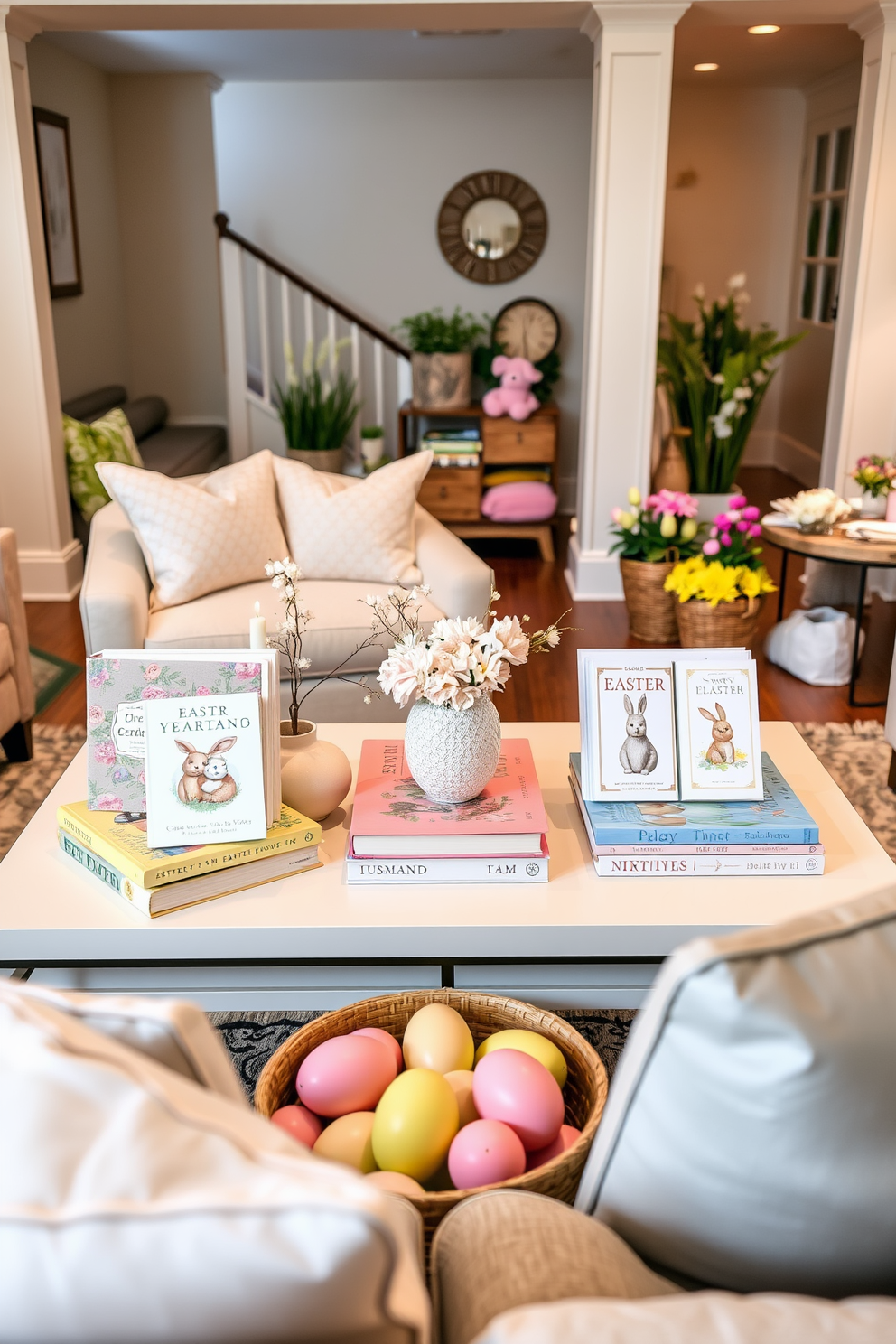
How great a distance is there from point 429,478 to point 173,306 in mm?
2361

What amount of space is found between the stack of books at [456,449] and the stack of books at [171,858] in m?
3.94

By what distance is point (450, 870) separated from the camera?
1777 mm

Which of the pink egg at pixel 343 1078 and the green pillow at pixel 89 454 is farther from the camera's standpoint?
the green pillow at pixel 89 454

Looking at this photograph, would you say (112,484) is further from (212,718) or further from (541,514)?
(541,514)

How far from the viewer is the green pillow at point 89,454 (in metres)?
4.85

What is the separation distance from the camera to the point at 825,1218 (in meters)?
0.79

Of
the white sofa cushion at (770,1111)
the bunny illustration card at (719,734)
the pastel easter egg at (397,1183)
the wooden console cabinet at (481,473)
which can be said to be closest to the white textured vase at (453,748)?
the bunny illustration card at (719,734)

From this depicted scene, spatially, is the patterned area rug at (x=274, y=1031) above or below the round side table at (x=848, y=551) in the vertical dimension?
below

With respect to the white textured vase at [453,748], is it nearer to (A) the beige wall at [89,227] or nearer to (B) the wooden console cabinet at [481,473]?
(B) the wooden console cabinet at [481,473]

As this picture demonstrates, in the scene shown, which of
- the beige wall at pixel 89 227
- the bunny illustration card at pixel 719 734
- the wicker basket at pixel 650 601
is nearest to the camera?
the bunny illustration card at pixel 719 734

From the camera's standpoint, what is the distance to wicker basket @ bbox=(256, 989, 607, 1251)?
1.26m

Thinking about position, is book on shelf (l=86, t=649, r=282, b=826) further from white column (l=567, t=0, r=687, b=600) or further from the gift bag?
white column (l=567, t=0, r=687, b=600)

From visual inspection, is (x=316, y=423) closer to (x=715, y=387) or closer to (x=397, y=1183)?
(x=715, y=387)

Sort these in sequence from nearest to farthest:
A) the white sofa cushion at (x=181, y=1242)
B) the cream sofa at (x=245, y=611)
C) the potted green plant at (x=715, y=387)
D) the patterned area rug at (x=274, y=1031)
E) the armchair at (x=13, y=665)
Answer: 1. the white sofa cushion at (x=181, y=1242)
2. the patterned area rug at (x=274, y=1031)
3. the cream sofa at (x=245, y=611)
4. the armchair at (x=13, y=665)
5. the potted green plant at (x=715, y=387)
